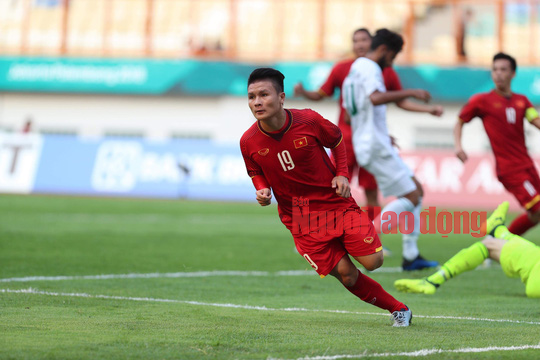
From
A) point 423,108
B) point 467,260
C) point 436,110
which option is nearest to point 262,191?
point 467,260

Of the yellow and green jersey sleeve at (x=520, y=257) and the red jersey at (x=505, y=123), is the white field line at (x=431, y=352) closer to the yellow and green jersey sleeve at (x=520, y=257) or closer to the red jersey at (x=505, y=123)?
the yellow and green jersey sleeve at (x=520, y=257)

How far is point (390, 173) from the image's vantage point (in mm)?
8570

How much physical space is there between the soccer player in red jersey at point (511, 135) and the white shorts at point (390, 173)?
2.24ft

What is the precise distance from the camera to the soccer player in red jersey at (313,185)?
5.26 metres

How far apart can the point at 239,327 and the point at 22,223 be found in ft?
30.1

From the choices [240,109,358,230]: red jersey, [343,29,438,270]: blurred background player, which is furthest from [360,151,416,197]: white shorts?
[240,109,358,230]: red jersey

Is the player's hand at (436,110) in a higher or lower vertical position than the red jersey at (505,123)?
higher

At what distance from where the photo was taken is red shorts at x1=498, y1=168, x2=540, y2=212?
8828 mm

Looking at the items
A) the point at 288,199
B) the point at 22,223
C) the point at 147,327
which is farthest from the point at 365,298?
the point at 22,223

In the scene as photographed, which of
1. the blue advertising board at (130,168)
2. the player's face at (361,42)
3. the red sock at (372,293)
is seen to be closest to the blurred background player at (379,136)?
the player's face at (361,42)

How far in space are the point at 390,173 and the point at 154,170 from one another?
14165 millimetres

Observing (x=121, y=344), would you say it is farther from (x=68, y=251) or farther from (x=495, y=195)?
(x=495, y=195)

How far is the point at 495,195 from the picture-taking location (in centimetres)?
2120

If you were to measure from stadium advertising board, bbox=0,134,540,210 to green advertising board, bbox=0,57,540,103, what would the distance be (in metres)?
6.11
